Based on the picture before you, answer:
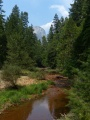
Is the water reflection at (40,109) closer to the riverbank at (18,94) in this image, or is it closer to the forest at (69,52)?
the riverbank at (18,94)

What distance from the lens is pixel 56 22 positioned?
271 feet

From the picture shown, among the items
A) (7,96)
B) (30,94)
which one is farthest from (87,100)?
(30,94)

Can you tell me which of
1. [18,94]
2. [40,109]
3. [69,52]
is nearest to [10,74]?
[18,94]

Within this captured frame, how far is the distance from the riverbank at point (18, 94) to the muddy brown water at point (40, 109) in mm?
656

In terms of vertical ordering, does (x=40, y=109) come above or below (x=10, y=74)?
below

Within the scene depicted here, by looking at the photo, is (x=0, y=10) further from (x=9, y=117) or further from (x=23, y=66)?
(x=9, y=117)

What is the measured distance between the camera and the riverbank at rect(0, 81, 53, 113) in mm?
23703

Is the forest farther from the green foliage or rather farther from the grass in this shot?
the grass

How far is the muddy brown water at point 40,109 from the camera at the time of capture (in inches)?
823

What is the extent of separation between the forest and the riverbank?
2.38 meters

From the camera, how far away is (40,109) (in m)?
23.7

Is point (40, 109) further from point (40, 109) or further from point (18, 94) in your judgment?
point (18, 94)

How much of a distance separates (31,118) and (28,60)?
2733cm

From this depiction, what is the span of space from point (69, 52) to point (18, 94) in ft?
37.0
